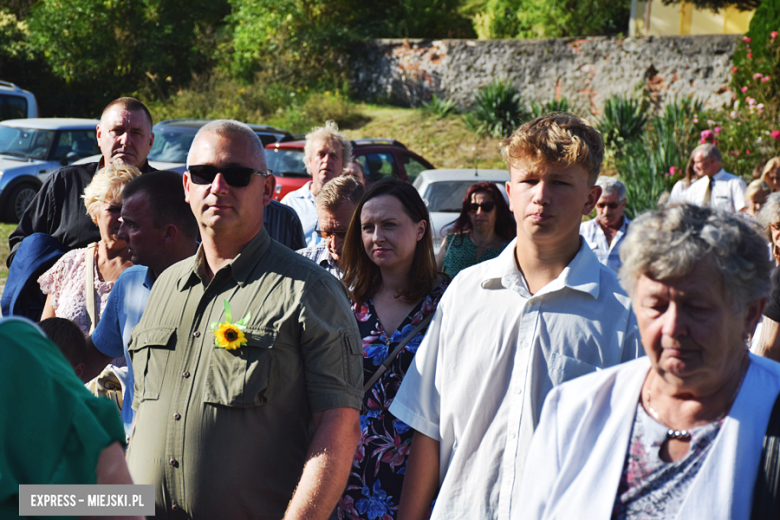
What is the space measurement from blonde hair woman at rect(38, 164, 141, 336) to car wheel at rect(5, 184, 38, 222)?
1122 cm

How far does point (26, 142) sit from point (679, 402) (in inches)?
594

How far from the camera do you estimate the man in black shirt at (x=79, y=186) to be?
13.5 feet

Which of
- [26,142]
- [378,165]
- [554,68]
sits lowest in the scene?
[378,165]

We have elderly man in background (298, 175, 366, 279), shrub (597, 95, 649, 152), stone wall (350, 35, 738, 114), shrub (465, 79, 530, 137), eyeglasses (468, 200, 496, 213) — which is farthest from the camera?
shrub (465, 79, 530, 137)

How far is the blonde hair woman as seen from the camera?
3.44 metres

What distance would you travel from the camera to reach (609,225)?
22.6 feet

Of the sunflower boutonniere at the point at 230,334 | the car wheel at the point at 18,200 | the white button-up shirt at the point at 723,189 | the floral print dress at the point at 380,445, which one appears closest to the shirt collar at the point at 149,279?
the sunflower boutonniere at the point at 230,334

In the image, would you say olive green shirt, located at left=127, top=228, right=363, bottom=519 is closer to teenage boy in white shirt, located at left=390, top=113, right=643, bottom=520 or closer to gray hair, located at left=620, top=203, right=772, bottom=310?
teenage boy in white shirt, located at left=390, top=113, right=643, bottom=520

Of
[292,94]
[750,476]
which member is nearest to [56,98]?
[292,94]

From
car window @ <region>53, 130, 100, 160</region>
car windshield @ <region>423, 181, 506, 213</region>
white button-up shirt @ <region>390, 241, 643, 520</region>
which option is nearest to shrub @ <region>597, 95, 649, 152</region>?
car windshield @ <region>423, 181, 506, 213</region>

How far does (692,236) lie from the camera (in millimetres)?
1726

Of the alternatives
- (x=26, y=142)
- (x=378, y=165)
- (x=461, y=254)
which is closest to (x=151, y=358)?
(x=461, y=254)

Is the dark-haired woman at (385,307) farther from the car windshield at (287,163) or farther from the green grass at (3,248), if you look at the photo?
the car windshield at (287,163)

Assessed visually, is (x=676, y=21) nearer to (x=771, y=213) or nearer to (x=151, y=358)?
(x=771, y=213)
